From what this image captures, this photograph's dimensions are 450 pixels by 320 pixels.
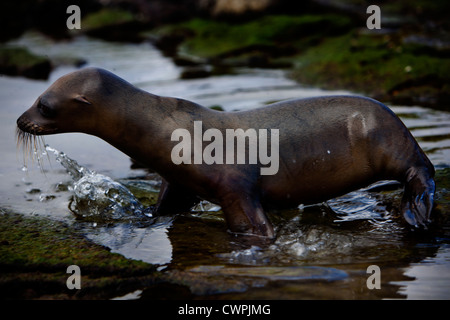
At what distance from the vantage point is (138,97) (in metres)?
5.18

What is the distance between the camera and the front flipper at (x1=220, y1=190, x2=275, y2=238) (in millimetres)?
4930

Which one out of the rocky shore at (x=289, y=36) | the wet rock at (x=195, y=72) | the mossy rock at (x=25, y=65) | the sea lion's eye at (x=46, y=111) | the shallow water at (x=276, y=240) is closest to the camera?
the shallow water at (x=276, y=240)

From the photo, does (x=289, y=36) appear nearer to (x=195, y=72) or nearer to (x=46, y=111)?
(x=195, y=72)

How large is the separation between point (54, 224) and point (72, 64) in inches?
366

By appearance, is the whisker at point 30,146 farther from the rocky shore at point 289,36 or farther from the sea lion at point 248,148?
the rocky shore at point 289,36

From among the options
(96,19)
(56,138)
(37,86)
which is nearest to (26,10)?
(96,19)

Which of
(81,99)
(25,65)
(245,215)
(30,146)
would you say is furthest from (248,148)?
(25,65)

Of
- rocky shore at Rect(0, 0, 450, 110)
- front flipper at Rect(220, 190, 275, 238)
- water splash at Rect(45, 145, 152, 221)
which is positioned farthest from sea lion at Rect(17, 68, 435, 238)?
rocky shore at Rect(0, 0, 450, 110)

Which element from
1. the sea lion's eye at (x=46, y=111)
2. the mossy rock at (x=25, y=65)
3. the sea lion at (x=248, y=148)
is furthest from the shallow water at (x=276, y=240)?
the mossy rock at (x=25, y=65)

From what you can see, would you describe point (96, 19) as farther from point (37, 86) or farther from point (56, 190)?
point (56, 190)

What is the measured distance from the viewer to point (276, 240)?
16.2 feet

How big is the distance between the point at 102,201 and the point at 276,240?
179 centimetres

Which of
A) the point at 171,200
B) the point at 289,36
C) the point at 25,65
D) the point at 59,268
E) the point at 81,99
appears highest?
the point at 289,36

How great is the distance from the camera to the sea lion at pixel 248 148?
5.01 meters
